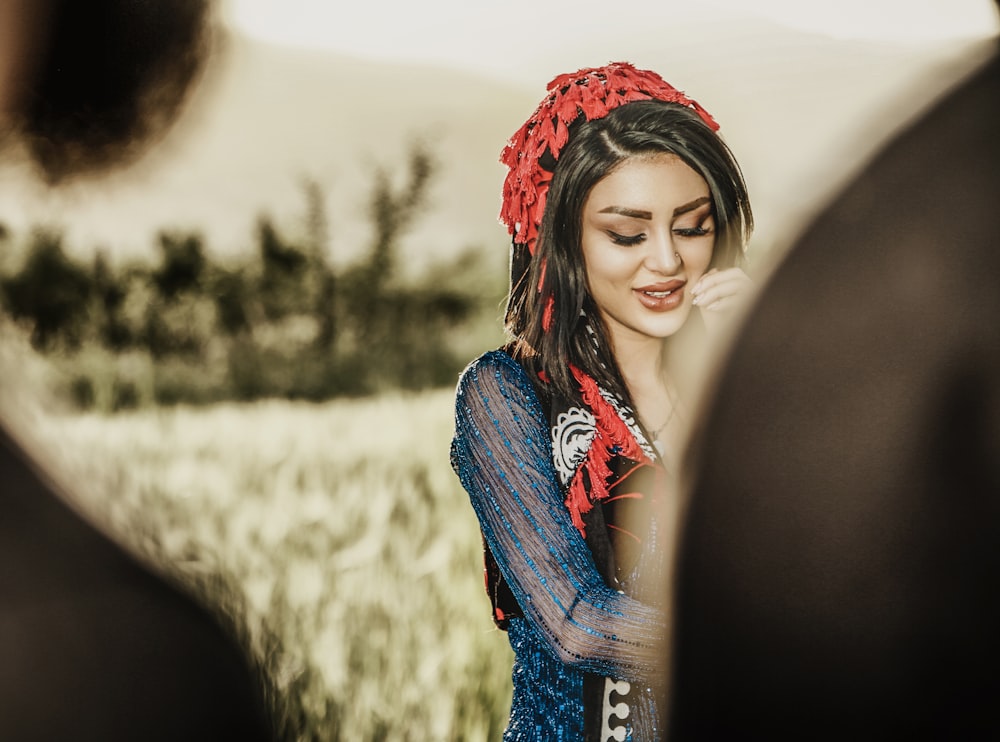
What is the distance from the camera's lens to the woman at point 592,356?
1.28m

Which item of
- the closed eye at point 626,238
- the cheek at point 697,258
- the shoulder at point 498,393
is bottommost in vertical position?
the shoulder at point 498,393

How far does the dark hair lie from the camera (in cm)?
130

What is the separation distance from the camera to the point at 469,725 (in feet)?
4.93

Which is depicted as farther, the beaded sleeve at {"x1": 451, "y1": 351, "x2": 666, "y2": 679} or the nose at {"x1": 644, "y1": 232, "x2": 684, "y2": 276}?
the nose at {"x1": 644, "y1": 232, "x2": 684, "y2": 276}

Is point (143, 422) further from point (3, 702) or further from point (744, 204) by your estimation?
point (744, 204)

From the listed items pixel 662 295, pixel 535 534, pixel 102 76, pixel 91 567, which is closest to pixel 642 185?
pixel 662 295

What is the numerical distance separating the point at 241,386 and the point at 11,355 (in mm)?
340

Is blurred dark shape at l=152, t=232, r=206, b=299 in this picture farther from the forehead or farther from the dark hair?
the forehead

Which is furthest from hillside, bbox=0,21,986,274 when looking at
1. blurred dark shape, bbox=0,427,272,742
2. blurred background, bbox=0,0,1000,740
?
blurred dark shape, bbox=0,427,272,742

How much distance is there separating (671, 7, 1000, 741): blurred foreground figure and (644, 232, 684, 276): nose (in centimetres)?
15

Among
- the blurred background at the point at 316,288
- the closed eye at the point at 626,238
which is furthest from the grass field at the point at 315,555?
the closed eye at the point at 626,238

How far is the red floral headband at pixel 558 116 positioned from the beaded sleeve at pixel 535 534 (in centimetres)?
21

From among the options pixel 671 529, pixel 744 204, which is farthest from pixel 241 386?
pixel 744 204

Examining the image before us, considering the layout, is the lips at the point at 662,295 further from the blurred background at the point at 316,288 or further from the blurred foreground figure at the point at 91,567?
the blurred foreground figure at the point at 91,567
